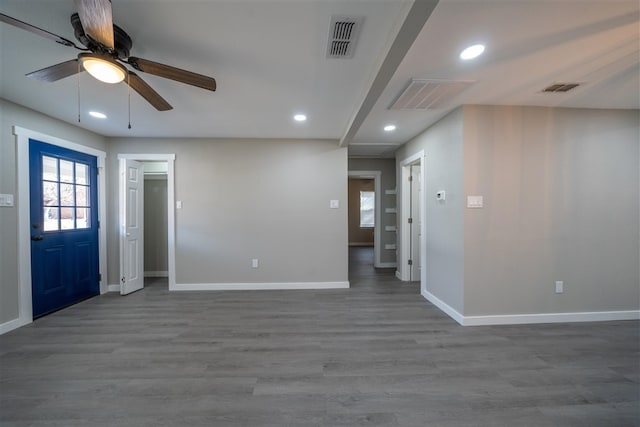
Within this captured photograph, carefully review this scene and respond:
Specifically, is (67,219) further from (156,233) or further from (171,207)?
(156,233)

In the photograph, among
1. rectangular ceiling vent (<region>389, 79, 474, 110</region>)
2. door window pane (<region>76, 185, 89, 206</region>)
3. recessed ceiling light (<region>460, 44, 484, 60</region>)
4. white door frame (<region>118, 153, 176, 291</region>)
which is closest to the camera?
recessed ceiling light (<region>460, 44, 484, 60</region>)

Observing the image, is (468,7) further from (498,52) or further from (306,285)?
(306,285)

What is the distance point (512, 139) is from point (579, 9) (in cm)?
159

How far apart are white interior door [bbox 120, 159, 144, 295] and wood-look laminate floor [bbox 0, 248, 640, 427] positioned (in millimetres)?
816

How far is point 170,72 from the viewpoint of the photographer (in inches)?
68.5

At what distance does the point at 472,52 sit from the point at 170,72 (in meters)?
2.14

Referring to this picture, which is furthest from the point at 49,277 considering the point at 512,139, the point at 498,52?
the point at 512,139

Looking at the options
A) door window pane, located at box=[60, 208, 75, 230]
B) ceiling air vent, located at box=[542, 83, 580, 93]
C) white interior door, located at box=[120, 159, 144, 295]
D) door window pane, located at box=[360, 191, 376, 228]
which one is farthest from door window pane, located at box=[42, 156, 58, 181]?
door window pane, located at box=[360, 191, 376, 228]

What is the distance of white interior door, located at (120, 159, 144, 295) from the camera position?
4.00m

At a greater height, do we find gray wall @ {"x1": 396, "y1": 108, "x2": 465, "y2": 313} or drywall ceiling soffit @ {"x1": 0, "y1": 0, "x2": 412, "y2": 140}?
drywall ceiling soffit @ {"x1": 0, "y1": 0, "x2": 412, "y2": 140}

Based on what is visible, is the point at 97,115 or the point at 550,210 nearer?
the point at 550,210

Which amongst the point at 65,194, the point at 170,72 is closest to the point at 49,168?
the point at 65,194

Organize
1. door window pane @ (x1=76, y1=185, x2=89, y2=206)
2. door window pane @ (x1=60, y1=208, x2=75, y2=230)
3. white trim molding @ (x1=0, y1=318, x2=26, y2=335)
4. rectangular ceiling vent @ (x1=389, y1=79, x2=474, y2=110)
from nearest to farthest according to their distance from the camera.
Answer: rectangular ceiling vent @ (x1=389, y1=79, x2=474, y2=110), white trim molding @ (x1=0, y1=318, x2=26, y2=335), door window pane @ (x1=60, y1=208, x2=75, y2=230), door window pane @ (x1=76, y1=185, x2=89, y2=206)

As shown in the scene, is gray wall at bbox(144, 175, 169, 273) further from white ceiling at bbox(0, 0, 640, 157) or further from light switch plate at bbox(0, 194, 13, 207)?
light switch plate at bbox(0, 194, 13, 207)
